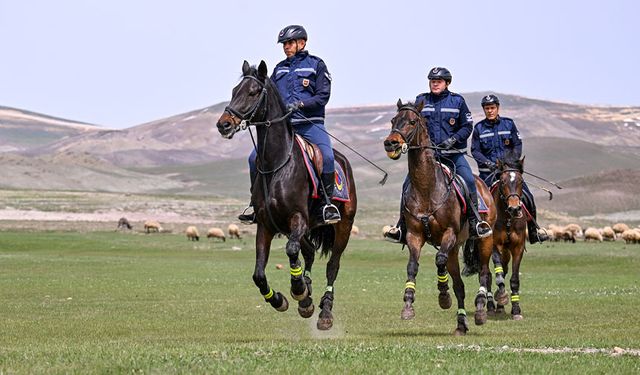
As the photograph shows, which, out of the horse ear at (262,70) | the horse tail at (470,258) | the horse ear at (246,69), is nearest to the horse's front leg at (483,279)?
the horse tail at (470,258)

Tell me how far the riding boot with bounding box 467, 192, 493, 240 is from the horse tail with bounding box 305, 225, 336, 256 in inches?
91.2

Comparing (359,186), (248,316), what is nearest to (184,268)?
(248,316)

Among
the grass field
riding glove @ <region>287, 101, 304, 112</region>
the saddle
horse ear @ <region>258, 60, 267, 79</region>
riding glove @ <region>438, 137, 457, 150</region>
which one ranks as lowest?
the grass field

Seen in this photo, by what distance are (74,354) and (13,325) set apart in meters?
7.14

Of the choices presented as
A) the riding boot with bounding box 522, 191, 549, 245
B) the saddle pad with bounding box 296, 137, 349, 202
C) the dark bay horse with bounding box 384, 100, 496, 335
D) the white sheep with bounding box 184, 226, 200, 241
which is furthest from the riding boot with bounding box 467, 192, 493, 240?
the white sheep with bounding box 184, 226, 200, 241

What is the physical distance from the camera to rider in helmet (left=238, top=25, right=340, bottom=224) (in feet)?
57.6

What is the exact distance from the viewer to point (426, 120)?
59.5 ft

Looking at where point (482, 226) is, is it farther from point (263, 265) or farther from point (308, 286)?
point (263, 265)

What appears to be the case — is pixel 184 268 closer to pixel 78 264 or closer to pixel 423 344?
pixel 78 264

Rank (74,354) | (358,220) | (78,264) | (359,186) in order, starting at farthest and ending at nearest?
(359,186)
(358,220)
(78,264)
(74,354)

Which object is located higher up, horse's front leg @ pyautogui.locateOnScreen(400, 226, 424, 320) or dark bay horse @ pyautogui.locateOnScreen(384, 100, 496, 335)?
dark bay horse @ pyautogui.locateOnScreen(384, 100, 496, 335)

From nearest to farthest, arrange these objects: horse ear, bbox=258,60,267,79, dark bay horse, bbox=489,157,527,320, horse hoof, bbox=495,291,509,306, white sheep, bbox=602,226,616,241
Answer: horse ear, bbox=258,60,267,79
dark bay horse, bbox=489,157,527,320
horse hoof, bbox=495,291,509,306
white sheep, bbox=602,226,616,241

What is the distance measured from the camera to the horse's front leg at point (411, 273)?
55.2 ft

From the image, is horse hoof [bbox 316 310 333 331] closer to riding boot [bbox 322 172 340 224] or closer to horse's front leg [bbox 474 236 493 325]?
riding boot [bbox 322 172 340 224]
